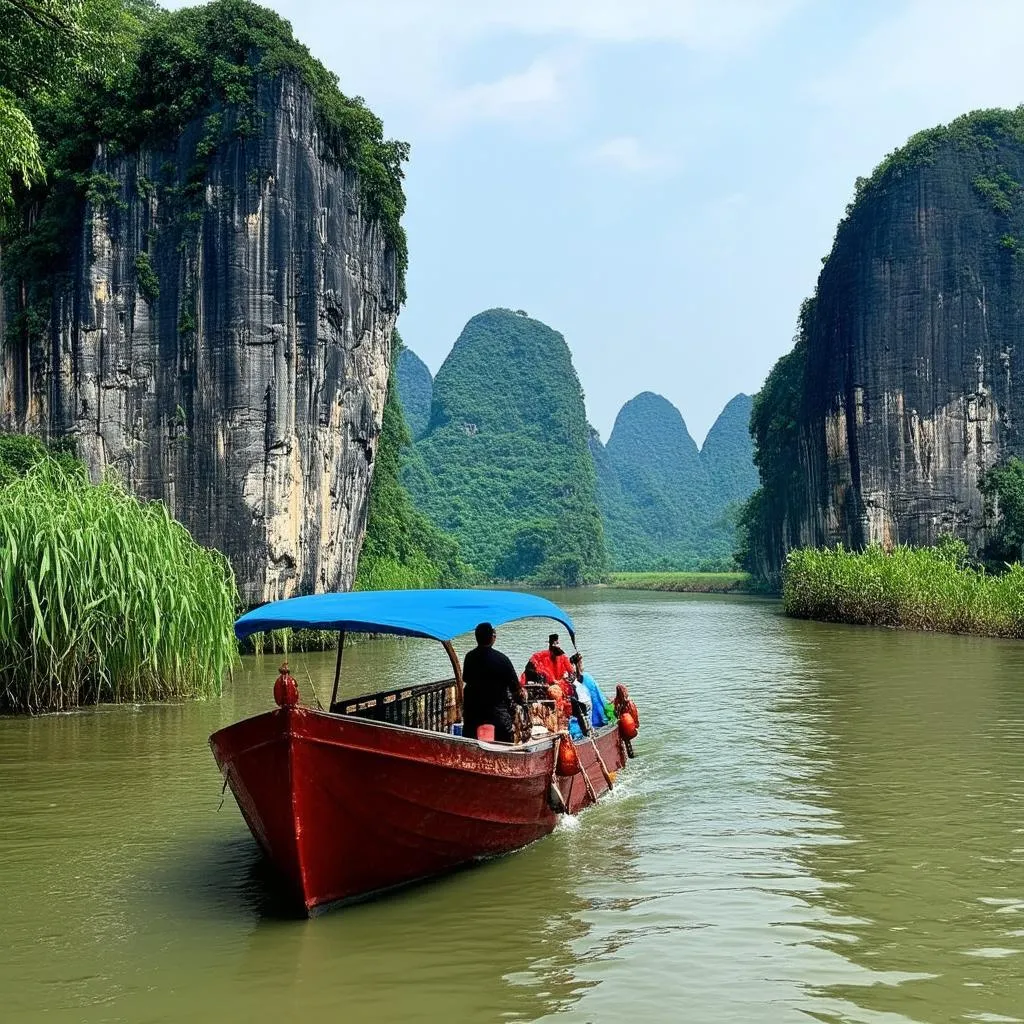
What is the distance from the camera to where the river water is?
5512 mm

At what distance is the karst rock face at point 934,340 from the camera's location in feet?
154

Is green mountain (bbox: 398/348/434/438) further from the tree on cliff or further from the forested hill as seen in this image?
the tree on cliff

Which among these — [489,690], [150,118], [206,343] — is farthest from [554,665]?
[150,118]

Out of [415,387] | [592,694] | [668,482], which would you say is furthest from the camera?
[668,482]

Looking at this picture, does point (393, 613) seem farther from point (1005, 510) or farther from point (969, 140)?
point (969, 140)

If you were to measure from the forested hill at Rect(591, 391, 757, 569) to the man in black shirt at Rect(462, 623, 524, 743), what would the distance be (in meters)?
98.6

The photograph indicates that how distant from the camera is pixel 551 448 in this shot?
110062 mm

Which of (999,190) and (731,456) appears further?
(731,456)

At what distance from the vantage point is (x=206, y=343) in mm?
26500

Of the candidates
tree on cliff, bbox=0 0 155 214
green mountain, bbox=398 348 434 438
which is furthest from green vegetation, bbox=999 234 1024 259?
green mountain, bbox=398 348 434 438

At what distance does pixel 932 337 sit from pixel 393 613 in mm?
43503

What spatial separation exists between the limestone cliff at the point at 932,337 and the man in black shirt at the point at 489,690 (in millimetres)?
41529

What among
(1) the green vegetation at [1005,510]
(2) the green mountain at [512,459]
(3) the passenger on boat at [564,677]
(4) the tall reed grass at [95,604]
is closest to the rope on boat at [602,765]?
(3) the passenger on boat at [564,677]

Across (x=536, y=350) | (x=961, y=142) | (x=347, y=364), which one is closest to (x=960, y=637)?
(x=347, y=364)
